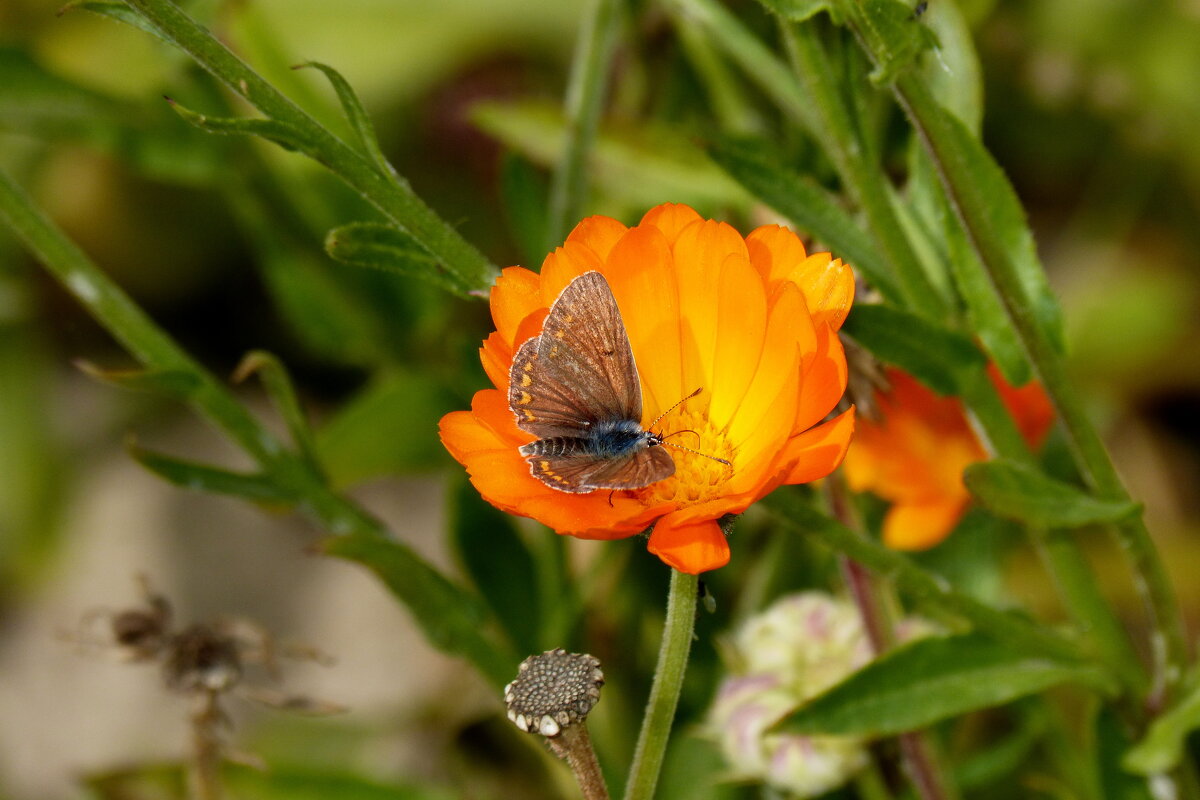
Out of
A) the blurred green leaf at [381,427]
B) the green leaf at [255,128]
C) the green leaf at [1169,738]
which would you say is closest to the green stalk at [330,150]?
the green leaf at [255,128]

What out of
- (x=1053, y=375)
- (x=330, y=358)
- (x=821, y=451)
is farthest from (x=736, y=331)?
(x=330, y=358)

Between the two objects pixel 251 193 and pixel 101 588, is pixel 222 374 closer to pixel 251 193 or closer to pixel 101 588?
pixel 101 588

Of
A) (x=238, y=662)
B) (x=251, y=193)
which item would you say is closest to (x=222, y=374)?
(x=251, y=193)

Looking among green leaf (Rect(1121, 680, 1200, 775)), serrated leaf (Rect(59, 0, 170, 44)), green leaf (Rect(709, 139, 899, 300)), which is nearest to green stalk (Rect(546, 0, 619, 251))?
green leaf (Rect(709, 139, 899, 300))

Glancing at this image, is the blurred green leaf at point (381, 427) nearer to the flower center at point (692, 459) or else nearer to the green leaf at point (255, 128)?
the flower center at point (692, 459)

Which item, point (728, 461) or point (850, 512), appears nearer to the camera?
point (728, 461)

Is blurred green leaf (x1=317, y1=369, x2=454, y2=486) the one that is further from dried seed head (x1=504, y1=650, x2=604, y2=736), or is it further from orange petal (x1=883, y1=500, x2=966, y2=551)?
dried seed head (x1=504, y1=650, x2=604, y2=736)
